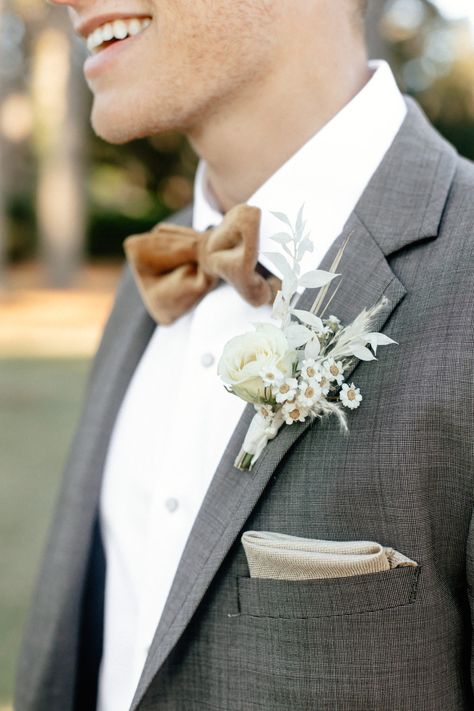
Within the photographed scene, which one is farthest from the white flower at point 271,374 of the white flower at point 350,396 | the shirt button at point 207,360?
the shirt button at point 207,360

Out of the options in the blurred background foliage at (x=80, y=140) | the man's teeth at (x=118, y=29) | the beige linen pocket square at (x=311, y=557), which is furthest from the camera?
the blurred background foliage at (x=80, y=140)

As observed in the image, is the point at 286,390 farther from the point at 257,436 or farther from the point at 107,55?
the point at 107,55

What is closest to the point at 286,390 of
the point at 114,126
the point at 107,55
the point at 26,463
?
the point at 114,126

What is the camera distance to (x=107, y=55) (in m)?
1.70

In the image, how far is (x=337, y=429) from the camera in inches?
52.6

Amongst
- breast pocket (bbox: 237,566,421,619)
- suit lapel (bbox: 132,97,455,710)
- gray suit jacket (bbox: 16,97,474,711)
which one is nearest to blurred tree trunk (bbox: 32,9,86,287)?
suit lapel (bbox: 132,97,455,710)

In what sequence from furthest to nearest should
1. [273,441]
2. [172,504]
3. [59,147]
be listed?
[59,147] < [172,504] < [273,441]

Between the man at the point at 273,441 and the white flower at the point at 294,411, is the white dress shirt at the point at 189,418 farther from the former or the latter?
the white flower at the point at 294,411

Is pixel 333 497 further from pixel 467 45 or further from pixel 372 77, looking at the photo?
pixel 467 45

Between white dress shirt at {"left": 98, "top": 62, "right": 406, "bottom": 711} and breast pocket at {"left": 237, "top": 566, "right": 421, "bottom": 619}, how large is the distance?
12.3 inches

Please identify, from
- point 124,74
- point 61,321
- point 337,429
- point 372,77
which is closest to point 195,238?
point 124,74

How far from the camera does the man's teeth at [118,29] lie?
1.67m

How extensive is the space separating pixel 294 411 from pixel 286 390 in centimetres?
4

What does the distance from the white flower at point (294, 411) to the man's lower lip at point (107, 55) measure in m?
0.87
